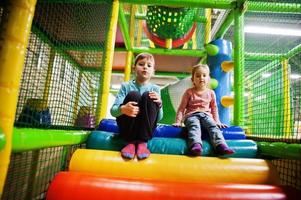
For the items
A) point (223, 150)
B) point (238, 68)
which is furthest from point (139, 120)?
point (238, 68)

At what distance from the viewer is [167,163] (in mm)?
1090

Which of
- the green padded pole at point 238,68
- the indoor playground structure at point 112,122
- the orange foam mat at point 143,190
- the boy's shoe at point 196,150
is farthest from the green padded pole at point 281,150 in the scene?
the green padded pole at point 238,68

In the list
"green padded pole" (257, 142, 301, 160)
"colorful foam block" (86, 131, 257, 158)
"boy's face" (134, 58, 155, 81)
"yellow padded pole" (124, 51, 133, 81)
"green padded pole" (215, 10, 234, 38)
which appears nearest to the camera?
"green padded pole" (257, 142, 301, 160)

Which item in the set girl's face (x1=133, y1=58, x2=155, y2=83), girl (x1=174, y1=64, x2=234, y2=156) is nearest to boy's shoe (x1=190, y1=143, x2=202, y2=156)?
girl (x1=174, y1=64, x2=234, y2=156)

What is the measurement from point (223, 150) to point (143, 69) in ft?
2.19

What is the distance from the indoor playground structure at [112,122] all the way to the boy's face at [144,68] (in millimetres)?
347

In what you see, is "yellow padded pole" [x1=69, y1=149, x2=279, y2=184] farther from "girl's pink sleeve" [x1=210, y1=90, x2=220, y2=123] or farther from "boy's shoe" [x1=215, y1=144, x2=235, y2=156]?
"girl's pink sleeve" [x1=210, y1=90, x2=220, y2=123]

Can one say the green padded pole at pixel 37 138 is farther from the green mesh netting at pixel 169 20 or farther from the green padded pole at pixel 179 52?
the green padded pole at pixel 179 52

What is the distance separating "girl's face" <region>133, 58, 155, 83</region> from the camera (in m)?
1.42

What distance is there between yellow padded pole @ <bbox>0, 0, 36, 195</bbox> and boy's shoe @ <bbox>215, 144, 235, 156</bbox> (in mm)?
964

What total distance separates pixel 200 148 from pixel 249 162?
24 centimetres

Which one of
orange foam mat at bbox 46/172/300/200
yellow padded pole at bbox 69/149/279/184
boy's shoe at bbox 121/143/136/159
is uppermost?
boy's shoe at bbox 121/143/136/159

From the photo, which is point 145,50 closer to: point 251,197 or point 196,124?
point 196,124

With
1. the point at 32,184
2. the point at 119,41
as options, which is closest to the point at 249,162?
the point at 32,184
